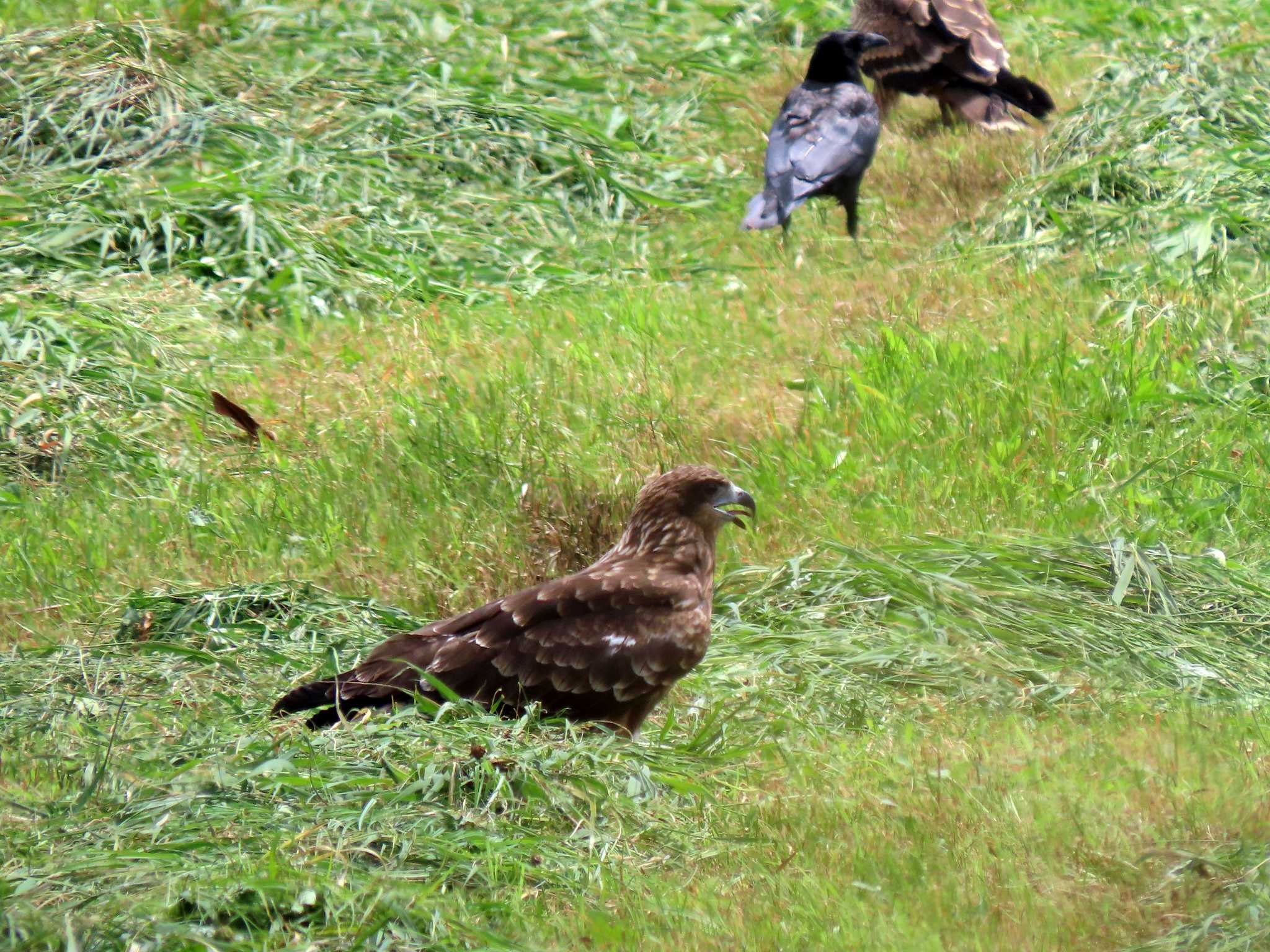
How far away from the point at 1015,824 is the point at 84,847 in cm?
250

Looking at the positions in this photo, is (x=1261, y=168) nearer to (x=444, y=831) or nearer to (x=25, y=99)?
(x=444, y=831)

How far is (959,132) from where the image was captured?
12805 mm

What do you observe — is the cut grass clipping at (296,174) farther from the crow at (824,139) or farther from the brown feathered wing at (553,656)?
the brown feathered wing at (553,656)

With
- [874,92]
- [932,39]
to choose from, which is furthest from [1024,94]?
[874,92]

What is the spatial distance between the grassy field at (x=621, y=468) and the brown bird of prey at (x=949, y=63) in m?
0.33

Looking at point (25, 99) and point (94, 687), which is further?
point (25, 99)

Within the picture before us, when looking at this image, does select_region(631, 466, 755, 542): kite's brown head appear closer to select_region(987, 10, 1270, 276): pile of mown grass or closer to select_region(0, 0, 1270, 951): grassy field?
select_region(0, 0, 1270, 951): grassy field

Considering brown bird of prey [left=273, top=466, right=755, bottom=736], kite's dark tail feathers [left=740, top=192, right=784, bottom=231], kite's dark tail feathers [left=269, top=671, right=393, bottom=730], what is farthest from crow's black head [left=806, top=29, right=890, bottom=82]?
kite's dark tail feathers [left=269, top=671, right=393, bottom=730]

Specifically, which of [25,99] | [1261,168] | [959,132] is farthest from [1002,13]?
[25,99]

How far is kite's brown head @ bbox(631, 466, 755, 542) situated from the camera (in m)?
6.31

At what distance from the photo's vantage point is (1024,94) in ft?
41.6

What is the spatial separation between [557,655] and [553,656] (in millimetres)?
15

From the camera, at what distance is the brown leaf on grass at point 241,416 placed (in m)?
9.11

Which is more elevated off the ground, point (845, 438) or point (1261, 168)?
point (1261, 168)
